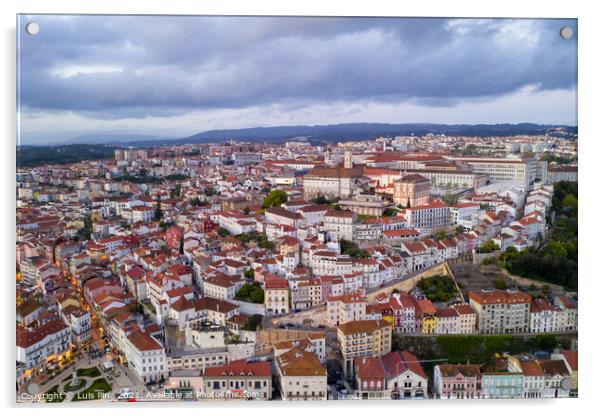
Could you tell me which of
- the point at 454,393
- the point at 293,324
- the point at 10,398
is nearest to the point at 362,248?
the point at 293,324

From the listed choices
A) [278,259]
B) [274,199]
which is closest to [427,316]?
[278,259]

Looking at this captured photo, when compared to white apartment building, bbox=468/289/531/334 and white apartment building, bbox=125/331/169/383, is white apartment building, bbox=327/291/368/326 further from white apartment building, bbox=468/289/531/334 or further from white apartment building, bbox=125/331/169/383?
white apartment building, bbox=125/331/169/383

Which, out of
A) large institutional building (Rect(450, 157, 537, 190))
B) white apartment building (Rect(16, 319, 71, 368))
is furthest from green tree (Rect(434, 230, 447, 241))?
white apartment building (Rect(16, 319, 71, 368))

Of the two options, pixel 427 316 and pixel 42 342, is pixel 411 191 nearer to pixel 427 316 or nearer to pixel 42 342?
pixel 427 316

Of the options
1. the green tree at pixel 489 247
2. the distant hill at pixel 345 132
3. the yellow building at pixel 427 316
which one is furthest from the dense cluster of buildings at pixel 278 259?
the distant hill at pixel 345 132

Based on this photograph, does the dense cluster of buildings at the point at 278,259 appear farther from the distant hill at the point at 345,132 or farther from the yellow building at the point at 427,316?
the distant hill at the point at 345,132

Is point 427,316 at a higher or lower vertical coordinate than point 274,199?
lower

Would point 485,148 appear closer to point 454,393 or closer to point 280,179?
point 280,179
